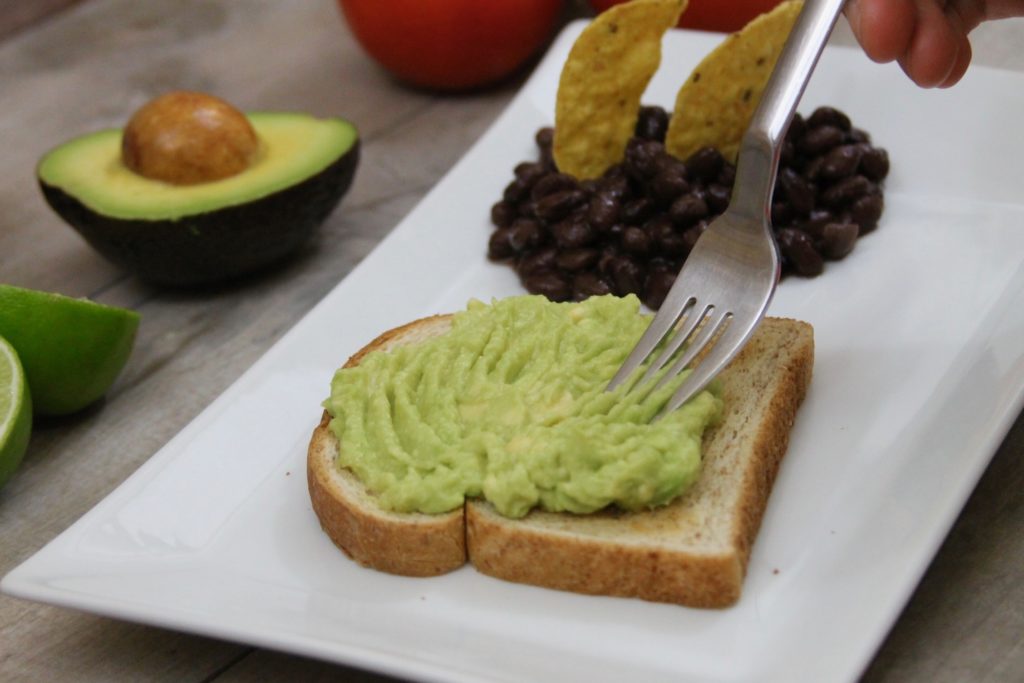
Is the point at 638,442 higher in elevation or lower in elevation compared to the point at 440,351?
higher

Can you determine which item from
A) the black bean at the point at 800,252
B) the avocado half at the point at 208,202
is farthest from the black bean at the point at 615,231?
the avocado half at the point at 208,202

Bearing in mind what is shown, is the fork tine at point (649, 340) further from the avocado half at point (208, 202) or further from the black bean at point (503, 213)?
the avocado half at point (208, 202)

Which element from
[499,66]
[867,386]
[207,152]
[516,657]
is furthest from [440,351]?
[499,66]

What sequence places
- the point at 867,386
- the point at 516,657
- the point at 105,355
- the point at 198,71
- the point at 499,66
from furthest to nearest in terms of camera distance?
the point at 198,71, the point at 499,66, the point at 105,355, the point at 867,386, the point at 516,657

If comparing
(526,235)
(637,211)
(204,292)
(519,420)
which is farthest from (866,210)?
(204,292)

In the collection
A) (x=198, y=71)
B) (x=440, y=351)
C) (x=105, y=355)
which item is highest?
(x=440, y=351)

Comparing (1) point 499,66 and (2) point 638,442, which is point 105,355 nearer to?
(2) point 638,442

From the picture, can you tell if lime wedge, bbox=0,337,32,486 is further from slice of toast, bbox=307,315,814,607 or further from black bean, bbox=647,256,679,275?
black bean, bbox=647,256,679,275
